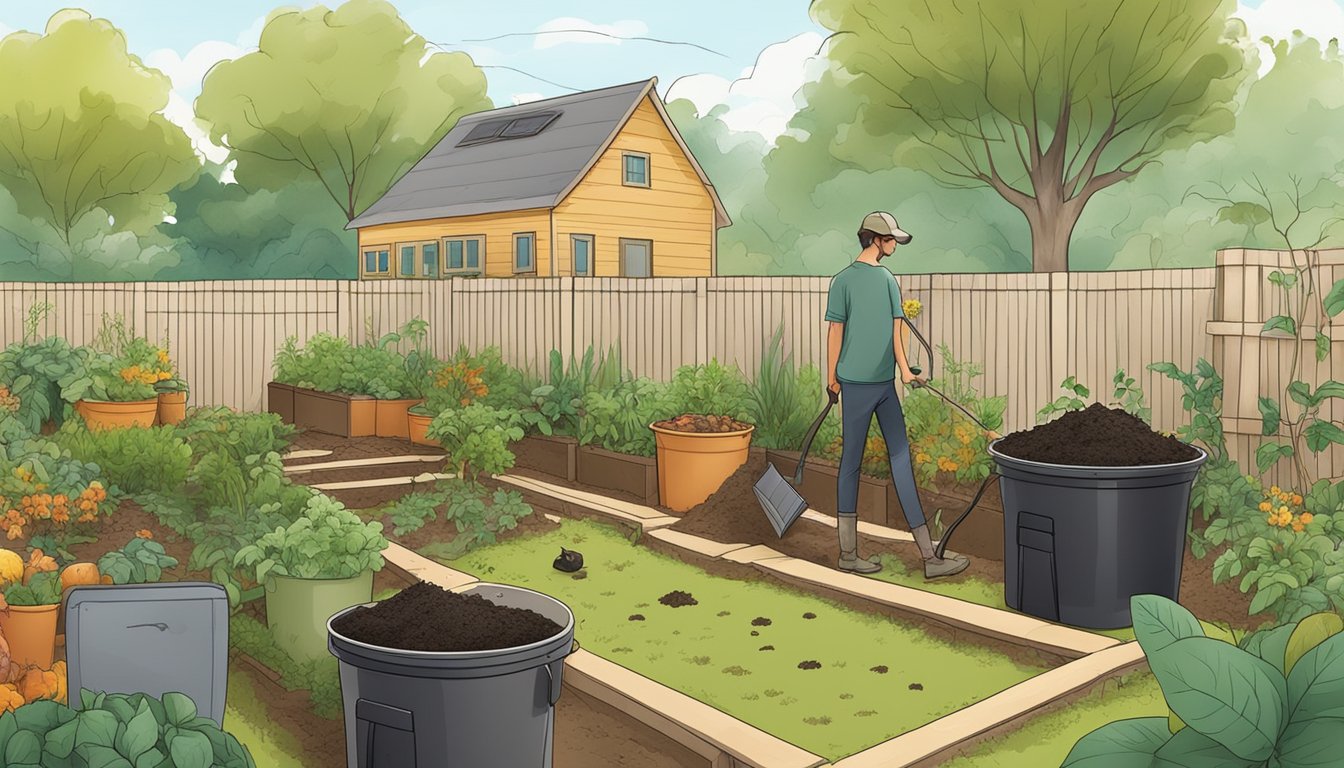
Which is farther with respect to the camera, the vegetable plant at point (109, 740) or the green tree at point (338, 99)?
the green tree at point (338, 99)

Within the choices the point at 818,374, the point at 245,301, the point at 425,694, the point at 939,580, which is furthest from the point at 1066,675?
the point at 245,301

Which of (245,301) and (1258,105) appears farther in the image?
(1258,105)

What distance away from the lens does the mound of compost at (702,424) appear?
8052 millimetres

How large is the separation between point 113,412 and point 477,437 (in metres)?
4.57

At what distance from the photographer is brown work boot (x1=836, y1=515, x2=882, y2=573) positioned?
644cm

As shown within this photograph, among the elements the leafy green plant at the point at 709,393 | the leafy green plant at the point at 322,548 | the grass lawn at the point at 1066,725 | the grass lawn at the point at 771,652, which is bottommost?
the grass lawn at the point at 1066,725

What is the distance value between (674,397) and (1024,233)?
24159 millimetres

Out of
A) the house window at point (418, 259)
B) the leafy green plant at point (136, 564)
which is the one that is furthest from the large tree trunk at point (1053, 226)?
the leafy green plant at point (136, 564)

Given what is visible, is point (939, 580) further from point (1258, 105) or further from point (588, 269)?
point (1258, 105)

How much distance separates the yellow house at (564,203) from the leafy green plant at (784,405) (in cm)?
920

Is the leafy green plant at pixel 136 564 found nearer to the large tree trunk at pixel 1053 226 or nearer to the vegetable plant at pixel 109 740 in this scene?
the vegetable plant at pixel 109 740

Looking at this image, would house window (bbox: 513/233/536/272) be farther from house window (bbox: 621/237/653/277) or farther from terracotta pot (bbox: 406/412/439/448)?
terracotta pot (bbox: 406/412/439/448)

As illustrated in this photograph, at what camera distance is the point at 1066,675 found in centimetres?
466

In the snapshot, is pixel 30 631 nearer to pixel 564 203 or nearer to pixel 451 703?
pixel 451 703
